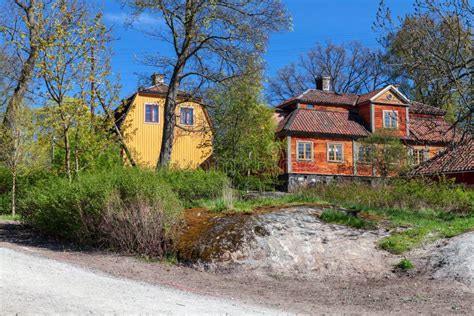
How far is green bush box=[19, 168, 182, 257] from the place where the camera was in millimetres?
10945

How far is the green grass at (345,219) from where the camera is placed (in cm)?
1140

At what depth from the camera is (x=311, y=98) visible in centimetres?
4375

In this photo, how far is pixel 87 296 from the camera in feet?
23.0

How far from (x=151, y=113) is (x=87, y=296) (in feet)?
106

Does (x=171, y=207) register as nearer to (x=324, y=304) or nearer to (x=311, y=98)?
(x=324, y=304)

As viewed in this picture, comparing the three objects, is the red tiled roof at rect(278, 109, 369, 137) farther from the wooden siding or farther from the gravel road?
the gravel road

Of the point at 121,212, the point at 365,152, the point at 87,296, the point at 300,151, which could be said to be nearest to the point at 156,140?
the point at 300,151

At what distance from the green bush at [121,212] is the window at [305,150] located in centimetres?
2867

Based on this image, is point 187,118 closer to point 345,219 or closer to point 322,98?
point 322,98

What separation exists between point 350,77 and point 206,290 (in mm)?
48736

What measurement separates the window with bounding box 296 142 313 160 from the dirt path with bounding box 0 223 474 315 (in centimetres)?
3047

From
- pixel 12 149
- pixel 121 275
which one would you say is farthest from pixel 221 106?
pixel 121 275

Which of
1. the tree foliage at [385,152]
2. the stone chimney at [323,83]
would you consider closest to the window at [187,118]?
the tree foliage at [385,152]

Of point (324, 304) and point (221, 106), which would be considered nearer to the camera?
point (324, 304)
